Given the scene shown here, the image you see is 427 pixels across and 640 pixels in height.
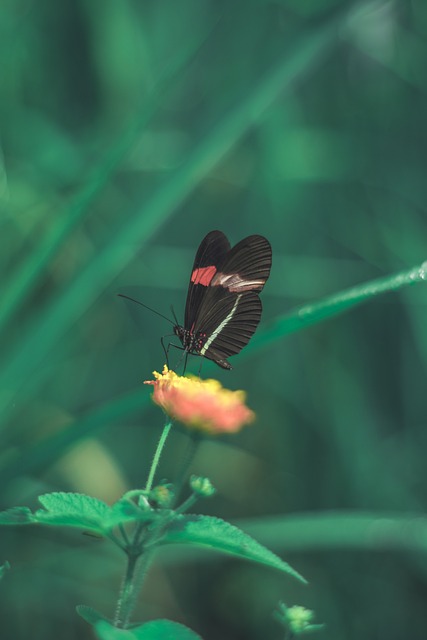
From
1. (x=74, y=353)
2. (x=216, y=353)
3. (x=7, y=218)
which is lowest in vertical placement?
(x=216, y=353)

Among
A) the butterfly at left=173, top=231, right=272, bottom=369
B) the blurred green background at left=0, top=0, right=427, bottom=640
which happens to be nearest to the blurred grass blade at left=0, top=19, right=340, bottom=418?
the blurred green background at left=0, top=0, right=427, bottom=640

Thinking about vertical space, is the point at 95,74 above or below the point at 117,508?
above

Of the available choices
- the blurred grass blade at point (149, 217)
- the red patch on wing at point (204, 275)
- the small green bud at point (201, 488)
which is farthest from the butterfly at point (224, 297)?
the small green bud at point (201, 488)

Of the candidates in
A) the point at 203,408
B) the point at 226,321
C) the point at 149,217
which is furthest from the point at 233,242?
the point at 203,408

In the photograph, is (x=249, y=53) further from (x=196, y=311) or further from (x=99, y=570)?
(x=99, y=570)

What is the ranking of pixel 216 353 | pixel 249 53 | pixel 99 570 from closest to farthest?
pixel 216 353
pixel 99 570
pixel 249 53

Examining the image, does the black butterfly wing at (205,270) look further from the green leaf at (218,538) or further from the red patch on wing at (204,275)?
the green leaf at (218,538)

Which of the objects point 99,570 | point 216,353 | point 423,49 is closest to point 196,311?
point 216,353
